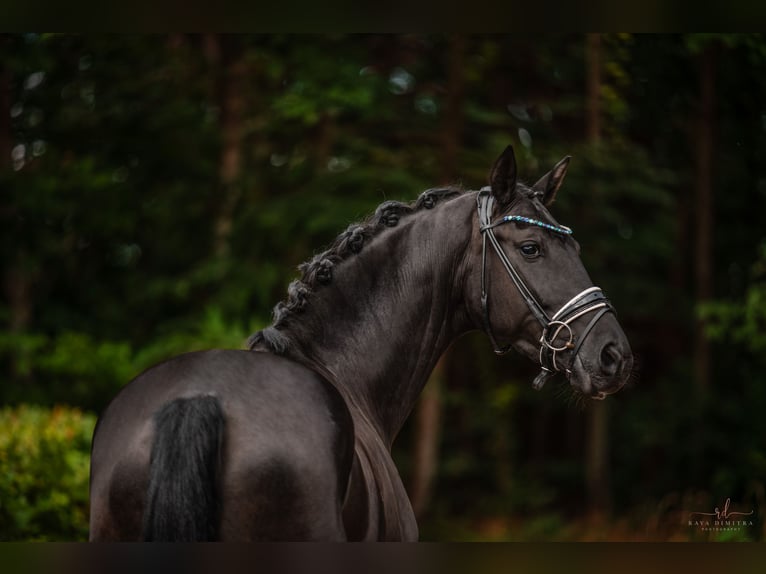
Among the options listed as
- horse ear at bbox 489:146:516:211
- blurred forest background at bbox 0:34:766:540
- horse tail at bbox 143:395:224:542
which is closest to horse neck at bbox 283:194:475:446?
horse ear at bbox 489:146:516:211

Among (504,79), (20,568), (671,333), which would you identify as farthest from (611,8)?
(671,333)

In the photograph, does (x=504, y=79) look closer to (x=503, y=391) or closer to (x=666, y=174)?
(x=666, y=174)

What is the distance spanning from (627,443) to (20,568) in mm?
11278

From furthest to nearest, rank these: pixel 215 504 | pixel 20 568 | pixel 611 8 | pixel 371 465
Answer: pixel 611 8 → pixel 20 568 → pixel 371 465 → pixel 215 504

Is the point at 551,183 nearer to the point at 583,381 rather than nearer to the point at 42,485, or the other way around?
the point at 583,381

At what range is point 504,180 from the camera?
2.95 meters

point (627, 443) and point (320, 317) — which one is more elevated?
point (320, 317)

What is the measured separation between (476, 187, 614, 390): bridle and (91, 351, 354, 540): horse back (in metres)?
0.93

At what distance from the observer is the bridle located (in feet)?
9.29

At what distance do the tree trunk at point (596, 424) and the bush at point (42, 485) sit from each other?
312 inches

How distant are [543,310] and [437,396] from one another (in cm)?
755

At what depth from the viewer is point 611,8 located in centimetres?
454

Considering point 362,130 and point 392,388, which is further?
point 362,130

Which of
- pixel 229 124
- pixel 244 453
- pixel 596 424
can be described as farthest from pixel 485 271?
pixel 596 424
